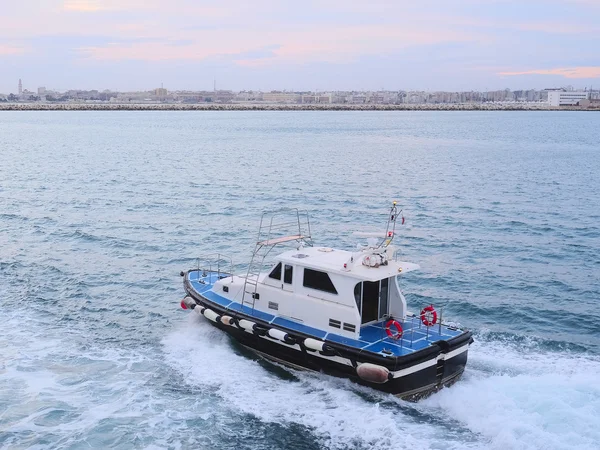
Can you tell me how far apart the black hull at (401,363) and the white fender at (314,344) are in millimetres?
174

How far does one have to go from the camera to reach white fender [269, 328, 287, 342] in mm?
15518

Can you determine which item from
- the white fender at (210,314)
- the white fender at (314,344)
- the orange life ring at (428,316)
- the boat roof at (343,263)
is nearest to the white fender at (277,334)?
the white fender at (314,344)

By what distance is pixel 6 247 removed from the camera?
2783 cm

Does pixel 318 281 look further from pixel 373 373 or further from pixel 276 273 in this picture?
pixel 373 373

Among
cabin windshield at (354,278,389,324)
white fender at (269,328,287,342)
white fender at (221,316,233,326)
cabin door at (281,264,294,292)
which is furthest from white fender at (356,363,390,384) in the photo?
white fender at (221,316,233,326)

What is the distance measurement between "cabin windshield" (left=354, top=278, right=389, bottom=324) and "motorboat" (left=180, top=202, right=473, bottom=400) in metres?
0.02

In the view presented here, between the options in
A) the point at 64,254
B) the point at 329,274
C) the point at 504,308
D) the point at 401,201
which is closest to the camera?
the point at 329,274

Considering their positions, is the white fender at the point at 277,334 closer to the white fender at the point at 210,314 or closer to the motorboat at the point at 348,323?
the motorboat at the point at 348,323

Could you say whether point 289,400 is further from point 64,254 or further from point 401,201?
point 401,201

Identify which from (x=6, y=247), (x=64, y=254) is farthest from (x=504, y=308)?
(x=6, y=247)

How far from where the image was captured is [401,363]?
45.8 ft

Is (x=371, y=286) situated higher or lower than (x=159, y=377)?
higher

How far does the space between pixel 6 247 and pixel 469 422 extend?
22.1 metres

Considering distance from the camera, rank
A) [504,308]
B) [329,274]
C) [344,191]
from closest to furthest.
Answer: [329,274], [504,308], [344,191]
